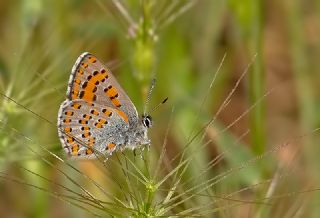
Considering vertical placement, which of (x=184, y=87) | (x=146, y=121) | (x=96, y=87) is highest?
(x=184, y=87)

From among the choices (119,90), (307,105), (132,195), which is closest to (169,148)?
(307,105)

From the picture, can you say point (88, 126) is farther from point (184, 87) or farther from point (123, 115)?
point (184, 87)

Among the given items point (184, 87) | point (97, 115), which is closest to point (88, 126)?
point (97, 115)

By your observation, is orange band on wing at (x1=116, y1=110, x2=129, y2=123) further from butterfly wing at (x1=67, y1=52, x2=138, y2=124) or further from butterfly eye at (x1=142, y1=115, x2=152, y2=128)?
butterfly eye at (x1=142, y1=115, x2=152, y2=128)

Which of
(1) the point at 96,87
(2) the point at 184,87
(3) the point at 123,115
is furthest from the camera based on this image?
(2) the point at 184,87

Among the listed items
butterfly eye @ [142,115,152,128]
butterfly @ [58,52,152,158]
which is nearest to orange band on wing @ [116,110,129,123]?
butterfly @ [58,52,152,158]

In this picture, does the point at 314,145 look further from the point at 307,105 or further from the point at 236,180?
the point at 236,180
